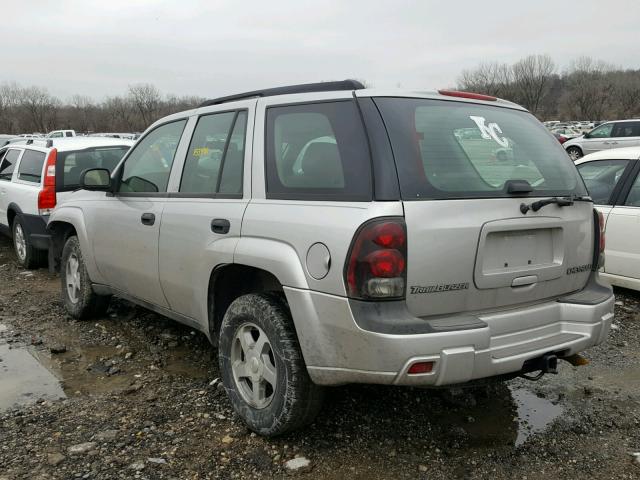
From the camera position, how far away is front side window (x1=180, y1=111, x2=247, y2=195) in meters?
3.29

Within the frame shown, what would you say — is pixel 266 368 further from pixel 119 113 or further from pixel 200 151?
pixel 119 113

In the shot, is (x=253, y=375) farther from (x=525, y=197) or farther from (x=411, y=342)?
(x=525, y=197)

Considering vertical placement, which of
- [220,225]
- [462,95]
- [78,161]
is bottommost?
[220,225]

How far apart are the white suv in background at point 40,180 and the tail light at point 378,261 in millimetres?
5505

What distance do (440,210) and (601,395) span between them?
208 cm

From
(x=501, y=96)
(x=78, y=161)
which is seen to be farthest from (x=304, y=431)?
(x=501, y=96)

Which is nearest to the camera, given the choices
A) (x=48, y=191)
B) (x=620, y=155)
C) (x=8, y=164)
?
(x=620, y=155)

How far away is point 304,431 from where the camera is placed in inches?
124

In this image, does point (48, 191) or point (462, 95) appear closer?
point (462, 95)

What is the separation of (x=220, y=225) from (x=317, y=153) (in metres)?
0.73

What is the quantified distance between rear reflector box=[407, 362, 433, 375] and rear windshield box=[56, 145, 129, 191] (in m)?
5.52

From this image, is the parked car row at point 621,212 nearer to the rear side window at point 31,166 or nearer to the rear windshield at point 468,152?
the rear windshield at point 468,152

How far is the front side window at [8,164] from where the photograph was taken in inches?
315

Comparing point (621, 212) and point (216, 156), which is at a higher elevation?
point (216, 156)
